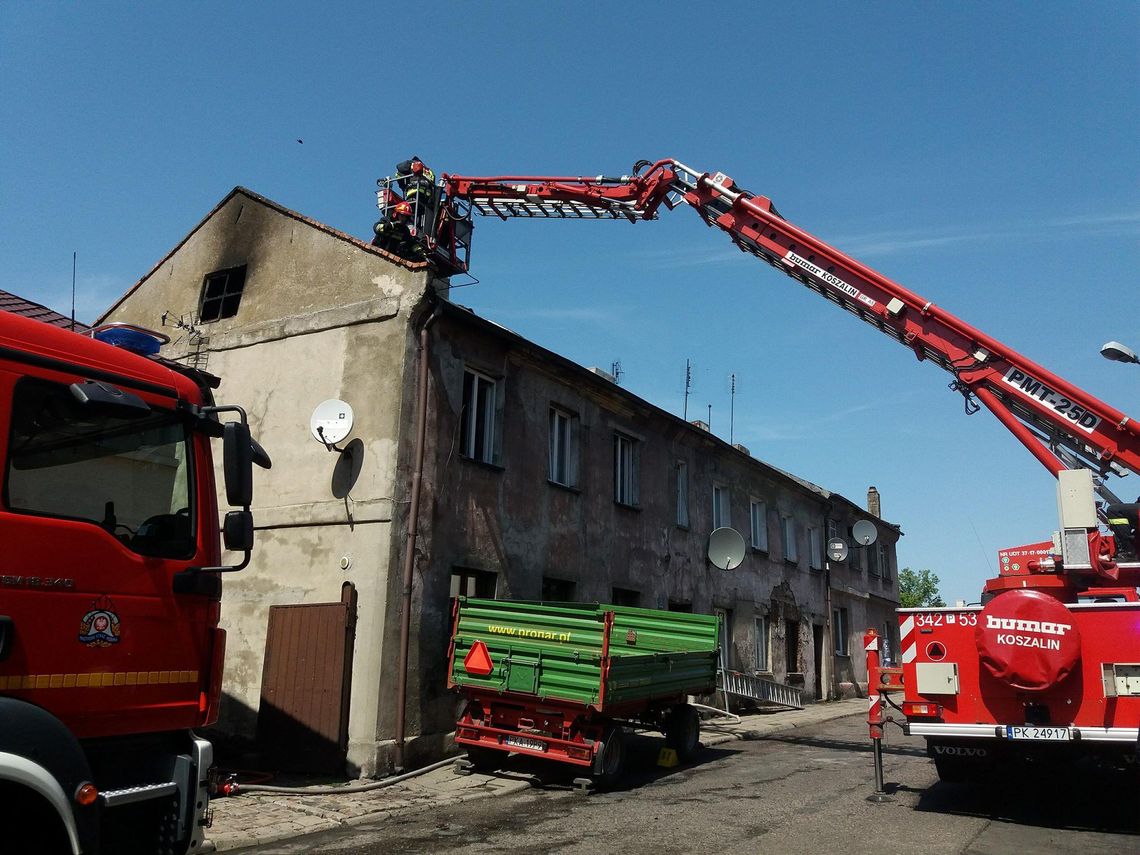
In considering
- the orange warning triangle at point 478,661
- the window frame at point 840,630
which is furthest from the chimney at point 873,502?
the orange warning triangle at point 478,661

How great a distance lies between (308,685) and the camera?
1077 cm

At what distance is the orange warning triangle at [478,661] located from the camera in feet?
33.8

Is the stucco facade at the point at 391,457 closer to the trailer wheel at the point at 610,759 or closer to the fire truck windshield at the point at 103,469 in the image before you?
the trailer wheel at the point at 610,759

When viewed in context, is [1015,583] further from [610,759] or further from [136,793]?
[136,793]

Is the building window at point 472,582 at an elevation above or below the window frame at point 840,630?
above

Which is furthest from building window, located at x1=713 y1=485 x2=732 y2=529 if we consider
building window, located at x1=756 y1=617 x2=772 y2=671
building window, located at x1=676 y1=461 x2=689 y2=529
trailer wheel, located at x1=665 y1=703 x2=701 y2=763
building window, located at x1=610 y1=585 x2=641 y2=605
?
trailer wheel, located at x1=665 y1=703 x2=701 y2=763

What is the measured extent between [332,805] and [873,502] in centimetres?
3075

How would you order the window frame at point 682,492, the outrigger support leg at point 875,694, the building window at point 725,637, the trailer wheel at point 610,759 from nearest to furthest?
the outrigger support leg at point 875,694
the trailer wheel at point 610,759
the window frame at point 682,492
the building window at point 725,637

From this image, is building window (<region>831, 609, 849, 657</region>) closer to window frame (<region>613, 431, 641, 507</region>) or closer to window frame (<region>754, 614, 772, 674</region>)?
window frame (<region>754, 614, 772, 674</region>)

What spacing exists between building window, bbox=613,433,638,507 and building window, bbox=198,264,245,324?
7016 millimetres

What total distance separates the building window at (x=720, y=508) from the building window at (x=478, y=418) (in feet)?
27.1

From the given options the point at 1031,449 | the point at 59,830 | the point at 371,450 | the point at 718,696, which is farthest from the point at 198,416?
Result: the point at 718,696

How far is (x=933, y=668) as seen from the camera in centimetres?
821

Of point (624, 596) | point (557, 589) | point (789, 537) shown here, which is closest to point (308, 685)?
point (557, 589)
